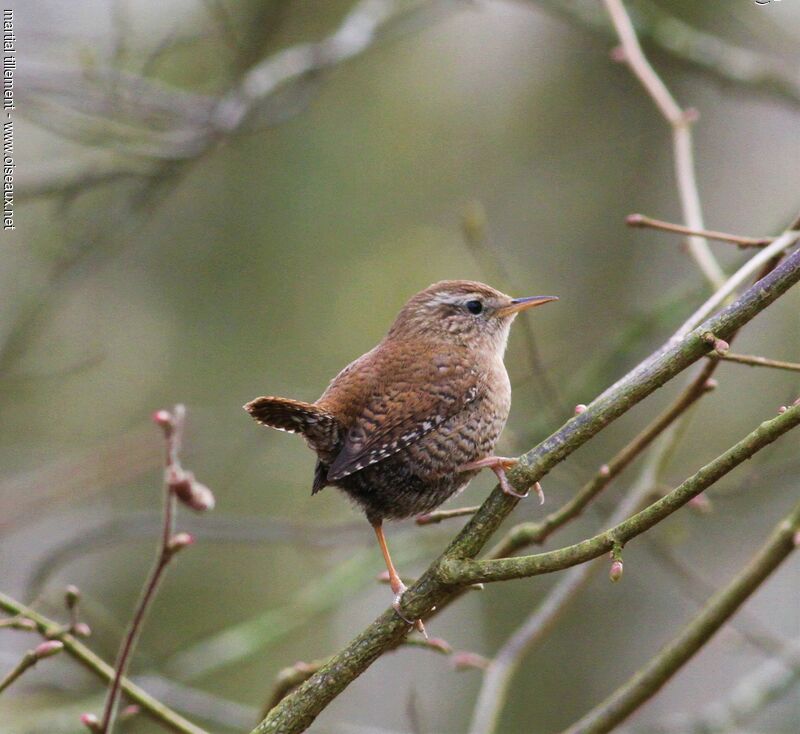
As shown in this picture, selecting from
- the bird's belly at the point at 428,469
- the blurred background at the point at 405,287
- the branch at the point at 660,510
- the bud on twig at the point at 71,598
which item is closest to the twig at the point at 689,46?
the blurred background at the point at 405,287

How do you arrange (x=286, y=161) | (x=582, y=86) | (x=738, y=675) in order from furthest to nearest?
(x=286, y=161), (x=582, y=86), (x=738, y=675)

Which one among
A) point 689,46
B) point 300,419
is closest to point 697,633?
point 300,419

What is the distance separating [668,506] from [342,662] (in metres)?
0.67

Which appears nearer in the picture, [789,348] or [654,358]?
[654,358]

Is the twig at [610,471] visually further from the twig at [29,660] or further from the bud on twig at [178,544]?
the twig at [29,660]

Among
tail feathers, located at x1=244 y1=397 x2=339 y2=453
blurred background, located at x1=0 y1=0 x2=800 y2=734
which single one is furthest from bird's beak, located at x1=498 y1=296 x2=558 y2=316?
blurred background, located at x1=0 y1=0 x2=800 y2=734

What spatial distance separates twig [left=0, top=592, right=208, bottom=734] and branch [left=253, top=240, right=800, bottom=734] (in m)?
0.37

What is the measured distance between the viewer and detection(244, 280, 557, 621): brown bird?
2.72 meters

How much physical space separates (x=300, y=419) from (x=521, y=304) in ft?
2.77

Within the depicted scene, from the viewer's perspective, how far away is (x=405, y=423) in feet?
9.00

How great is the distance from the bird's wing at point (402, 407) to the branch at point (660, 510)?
961 mm

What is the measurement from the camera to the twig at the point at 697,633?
2.35 meters

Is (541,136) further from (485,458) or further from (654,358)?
(654,358)

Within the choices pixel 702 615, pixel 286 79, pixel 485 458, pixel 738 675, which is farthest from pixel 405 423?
pixel 738 675
